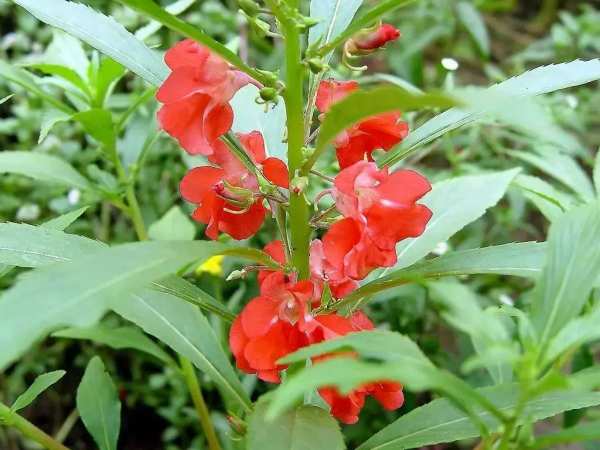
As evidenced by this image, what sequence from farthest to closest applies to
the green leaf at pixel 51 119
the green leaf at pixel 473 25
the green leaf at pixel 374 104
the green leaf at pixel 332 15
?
the green leaf at pixel 473 25 → the green leaf at pixel 51 119 → the green leaf at pixel 332 15 → the green leaf at pixel 374 104

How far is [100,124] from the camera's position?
1130mm

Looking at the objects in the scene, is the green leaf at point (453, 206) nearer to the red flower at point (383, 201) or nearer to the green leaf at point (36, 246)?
the red flower at point (383, 201)

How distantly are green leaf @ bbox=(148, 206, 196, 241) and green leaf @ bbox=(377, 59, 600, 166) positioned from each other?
499 millimetres

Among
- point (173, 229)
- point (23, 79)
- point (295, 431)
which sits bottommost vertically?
point (295, 431)

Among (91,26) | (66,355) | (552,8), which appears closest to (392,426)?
(91,26)

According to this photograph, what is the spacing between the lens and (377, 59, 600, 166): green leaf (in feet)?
2.78

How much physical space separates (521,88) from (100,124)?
0.58 metres

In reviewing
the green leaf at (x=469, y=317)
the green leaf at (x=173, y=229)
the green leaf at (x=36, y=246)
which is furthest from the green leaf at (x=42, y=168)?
the green leaf at (x=469, y=317)

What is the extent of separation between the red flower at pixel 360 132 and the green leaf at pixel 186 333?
0.28 meters

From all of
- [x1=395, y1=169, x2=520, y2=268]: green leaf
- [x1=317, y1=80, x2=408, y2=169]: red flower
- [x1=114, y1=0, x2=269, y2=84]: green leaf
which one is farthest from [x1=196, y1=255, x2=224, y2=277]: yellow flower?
[x1=114, y1=0, x2=269, y2=84]: green leaf

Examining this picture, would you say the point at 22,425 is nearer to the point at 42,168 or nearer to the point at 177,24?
the point at 42,168

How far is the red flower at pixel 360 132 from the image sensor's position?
2.76 ft

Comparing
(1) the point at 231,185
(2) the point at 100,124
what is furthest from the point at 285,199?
(2) the point at 100,124

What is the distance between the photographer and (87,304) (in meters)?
0.59
